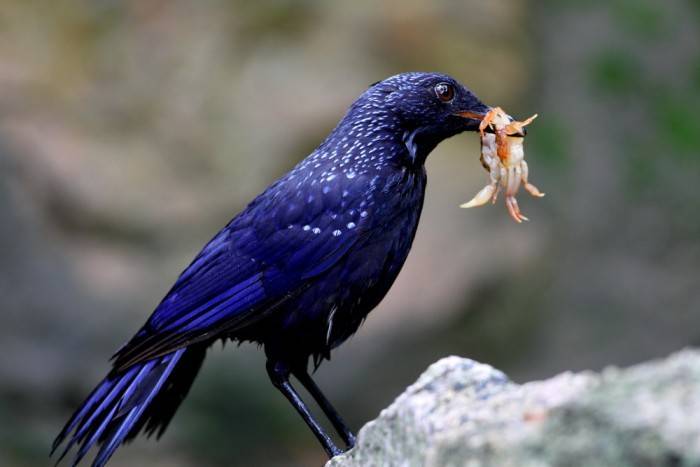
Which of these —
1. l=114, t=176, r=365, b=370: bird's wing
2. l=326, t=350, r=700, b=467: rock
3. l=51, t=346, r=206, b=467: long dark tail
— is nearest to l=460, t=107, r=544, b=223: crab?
l=114, t=176, r=365, b=370: bird's wing

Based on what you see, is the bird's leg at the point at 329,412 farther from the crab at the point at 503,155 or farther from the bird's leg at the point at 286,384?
the crab at the point at 503,155

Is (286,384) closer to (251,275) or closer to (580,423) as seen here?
(251,275)

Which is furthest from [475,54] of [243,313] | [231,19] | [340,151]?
[243,313]

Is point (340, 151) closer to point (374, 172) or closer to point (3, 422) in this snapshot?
point (374, 172)

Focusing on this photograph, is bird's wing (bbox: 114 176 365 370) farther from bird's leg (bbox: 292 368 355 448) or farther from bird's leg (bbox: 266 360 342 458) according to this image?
bird's leg (bbox: 292 368 355 448)

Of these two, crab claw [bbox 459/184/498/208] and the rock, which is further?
crab claw [bbox 459/184/498/208]

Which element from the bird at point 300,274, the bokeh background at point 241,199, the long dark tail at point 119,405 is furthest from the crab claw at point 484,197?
the bokeh background at point 241,199
